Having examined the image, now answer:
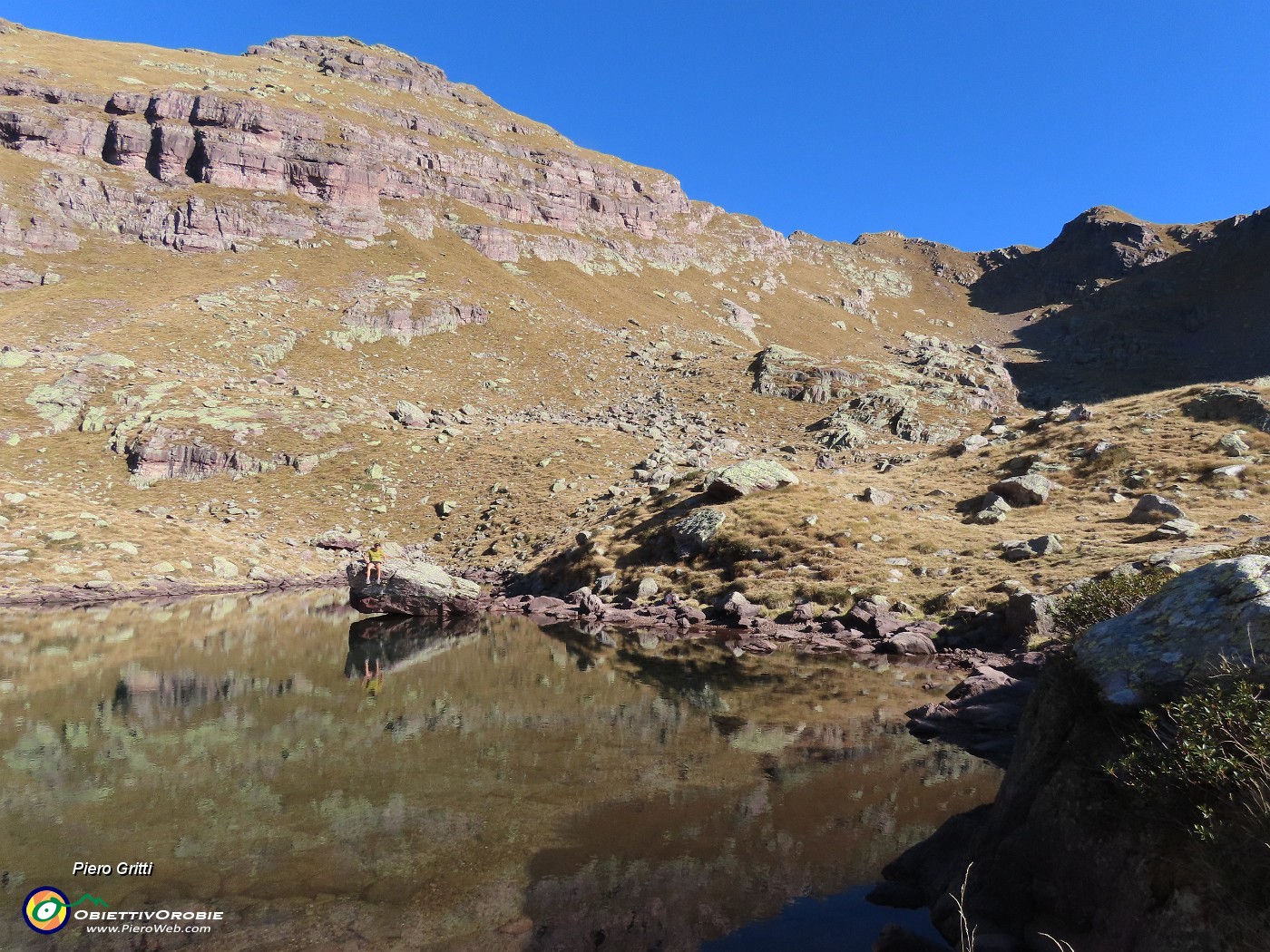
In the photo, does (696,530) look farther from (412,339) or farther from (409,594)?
(412,339)

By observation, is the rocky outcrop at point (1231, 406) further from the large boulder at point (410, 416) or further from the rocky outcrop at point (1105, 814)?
the large boulder at point (410, 416)

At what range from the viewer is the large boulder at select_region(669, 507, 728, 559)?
122 feet

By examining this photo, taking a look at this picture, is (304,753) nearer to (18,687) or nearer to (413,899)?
(413,899)

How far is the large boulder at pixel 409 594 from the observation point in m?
34.8

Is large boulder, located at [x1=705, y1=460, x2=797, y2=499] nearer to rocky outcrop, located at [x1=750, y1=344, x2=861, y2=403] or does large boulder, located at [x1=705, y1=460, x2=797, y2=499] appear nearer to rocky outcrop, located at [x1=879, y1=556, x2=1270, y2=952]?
rocky outcrop, located at [x1=879, y1=556, x2=1270, y2=952]

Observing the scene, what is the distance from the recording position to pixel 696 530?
37.6 metres

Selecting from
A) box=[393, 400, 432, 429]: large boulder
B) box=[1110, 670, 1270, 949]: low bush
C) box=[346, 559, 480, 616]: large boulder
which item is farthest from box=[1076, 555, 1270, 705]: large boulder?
box=[393, 400, 432, 429]: large boulder

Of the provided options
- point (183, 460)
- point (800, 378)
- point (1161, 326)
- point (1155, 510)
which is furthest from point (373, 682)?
point (1161, 326)

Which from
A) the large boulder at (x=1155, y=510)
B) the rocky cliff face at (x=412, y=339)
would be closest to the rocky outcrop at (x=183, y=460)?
the rocky cliff face at (x=412, y=339)

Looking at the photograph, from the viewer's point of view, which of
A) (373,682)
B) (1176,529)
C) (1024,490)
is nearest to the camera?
(373,682)

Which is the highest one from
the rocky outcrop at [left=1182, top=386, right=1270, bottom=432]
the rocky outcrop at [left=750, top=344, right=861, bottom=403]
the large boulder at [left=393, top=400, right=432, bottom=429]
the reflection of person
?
the rocky outcrop at [left=750, top=344, right=861, bottom=403]

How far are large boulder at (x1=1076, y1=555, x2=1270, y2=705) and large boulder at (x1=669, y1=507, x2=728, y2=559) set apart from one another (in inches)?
1157

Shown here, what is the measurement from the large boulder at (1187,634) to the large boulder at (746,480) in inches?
1292

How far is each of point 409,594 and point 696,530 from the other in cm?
1684
